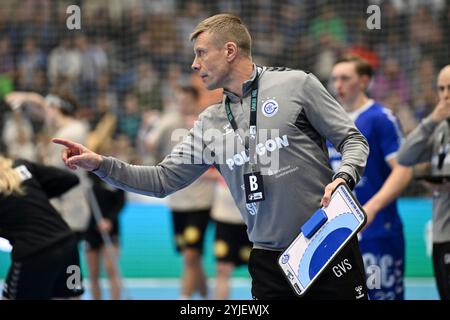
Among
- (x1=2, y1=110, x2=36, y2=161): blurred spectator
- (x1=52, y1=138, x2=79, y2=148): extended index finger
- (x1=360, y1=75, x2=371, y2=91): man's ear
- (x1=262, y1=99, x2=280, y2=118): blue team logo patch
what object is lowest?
(x1=2, y1=110, x2=36, y2=161): blurred spectator

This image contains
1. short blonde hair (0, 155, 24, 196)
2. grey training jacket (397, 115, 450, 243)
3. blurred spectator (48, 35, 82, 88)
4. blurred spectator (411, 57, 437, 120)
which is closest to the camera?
short blonde hair (0, 155, 24, 196)

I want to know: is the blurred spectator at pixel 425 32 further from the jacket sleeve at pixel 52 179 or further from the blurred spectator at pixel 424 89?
the jacket sleeve at pixel 52 179

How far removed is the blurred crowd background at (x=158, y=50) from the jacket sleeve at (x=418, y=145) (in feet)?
16.3

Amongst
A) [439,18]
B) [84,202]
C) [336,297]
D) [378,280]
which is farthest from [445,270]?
[439,18]

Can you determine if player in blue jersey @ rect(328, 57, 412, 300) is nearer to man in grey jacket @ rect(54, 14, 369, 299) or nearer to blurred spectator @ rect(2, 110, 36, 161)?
man in grey jacket @ rect(54, 14, 369, 299)

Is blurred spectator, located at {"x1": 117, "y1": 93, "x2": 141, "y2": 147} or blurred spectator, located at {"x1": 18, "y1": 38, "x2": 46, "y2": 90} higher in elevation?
blurred spectator, located at {"x1": 18, "y1": 38, "x2": 46, "y2": 90}

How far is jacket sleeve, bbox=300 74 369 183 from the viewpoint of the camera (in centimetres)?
414

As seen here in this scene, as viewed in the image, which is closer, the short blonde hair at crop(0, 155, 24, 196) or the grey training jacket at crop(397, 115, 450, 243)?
the short blonde hair at crop(0, 155, 24, 196)

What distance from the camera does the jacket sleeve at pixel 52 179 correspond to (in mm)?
5695

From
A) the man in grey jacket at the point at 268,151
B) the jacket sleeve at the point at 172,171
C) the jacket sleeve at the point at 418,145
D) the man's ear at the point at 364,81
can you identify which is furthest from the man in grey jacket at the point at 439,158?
the jacket sleeve at the point at 172,171

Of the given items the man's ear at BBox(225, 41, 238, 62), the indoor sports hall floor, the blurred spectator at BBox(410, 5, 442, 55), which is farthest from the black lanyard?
the blurred spectator at BBox(410, 5, 442, 55)

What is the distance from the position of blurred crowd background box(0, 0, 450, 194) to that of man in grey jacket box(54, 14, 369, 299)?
22.1 feet

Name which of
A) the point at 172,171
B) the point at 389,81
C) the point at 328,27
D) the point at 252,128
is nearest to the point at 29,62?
the point at 328,27

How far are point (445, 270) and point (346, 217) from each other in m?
2.06
